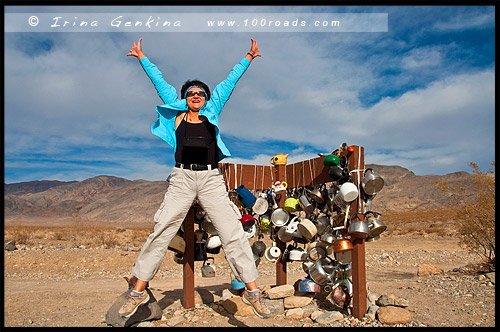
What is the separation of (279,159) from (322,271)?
1.78 metres

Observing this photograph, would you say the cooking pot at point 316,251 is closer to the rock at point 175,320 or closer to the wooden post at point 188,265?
the wooden post at point 188,265

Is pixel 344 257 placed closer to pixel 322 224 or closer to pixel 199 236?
pixel 322 224

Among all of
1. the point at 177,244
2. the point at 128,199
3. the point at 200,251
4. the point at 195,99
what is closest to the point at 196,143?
the point at 195,99

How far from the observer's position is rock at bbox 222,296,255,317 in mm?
4719

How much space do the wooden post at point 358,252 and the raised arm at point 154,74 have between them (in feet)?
6.79

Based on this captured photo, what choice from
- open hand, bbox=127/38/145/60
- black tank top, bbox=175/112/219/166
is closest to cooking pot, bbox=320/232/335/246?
black tank top, bbox=175/112/219/166

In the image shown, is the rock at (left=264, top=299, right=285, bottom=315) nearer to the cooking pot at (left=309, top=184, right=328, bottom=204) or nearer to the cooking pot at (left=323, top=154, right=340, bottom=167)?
the cooking pot at (left=309, top=184, right=328, bottom=204)

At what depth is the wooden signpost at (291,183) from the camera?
4.46 m

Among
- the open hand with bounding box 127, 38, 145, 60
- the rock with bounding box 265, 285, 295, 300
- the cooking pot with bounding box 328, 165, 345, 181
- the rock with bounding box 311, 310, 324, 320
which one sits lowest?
the rock with bounding box 311, 310, 324, 320

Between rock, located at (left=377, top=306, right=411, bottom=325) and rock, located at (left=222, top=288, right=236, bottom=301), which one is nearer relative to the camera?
rock, located at (left=377, top=306, right=411, bottom=325)

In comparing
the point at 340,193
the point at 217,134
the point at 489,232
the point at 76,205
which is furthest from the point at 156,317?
the point at 76,205

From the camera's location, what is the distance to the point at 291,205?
5.43 m

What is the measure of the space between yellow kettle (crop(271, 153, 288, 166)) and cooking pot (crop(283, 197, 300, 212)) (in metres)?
0.65

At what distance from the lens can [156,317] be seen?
4477 millimetres
